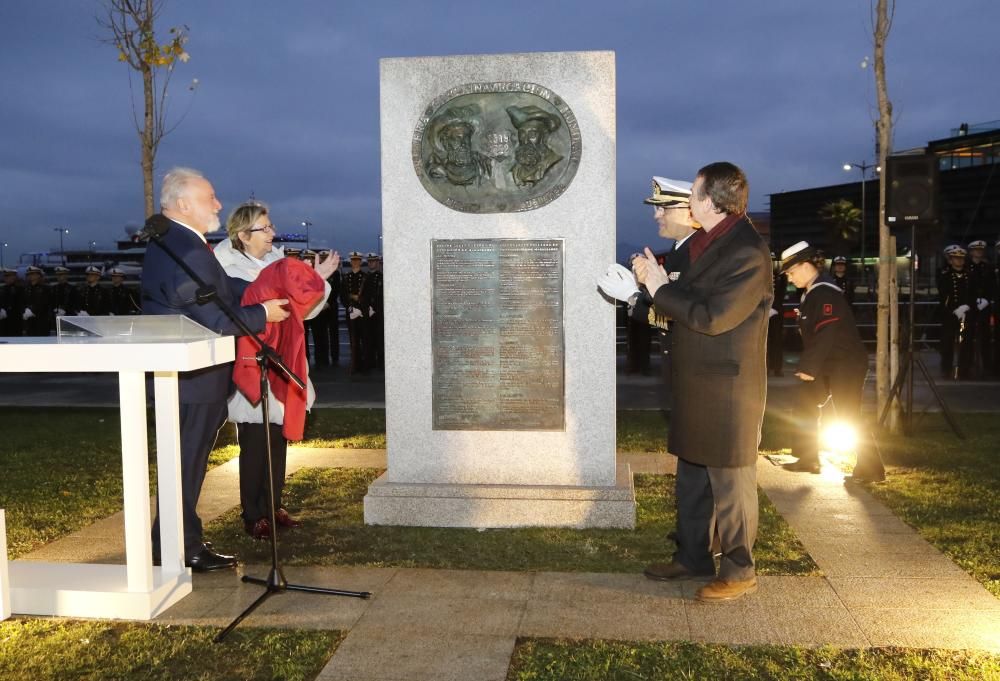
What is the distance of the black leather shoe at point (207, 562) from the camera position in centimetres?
500

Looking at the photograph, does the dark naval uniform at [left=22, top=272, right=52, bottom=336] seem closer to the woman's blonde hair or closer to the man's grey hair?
the woman's blonde hair

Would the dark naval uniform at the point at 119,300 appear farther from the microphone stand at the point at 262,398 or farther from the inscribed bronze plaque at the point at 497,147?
the microphone stand at the point at 262,398

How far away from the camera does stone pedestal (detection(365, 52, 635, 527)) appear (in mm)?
5754

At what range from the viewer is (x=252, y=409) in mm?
5691

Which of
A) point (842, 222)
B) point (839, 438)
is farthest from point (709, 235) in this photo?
point (842, 222)

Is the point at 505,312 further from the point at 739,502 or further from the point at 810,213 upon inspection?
the point at 810,213

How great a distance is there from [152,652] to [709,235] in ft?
10.4

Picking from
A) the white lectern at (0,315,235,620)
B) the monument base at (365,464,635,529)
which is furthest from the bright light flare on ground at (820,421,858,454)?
the white lectern at (0,315,235,620)

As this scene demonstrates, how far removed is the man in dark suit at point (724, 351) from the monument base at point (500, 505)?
4.33 ft

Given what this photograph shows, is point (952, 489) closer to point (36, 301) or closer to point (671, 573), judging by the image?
point (671, 573)

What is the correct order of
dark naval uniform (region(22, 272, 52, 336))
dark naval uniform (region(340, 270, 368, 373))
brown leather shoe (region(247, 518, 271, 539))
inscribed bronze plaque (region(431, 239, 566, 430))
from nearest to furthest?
1. brown leather shoe (region(247, 518, 271, 539))
2. inscribed bronze plaque (region(431, 239, 566, 430))
3. dark naval uniform (region(340, 270, 368, 373))
4. dark naval uniform (region(22, 272, 52, 336))

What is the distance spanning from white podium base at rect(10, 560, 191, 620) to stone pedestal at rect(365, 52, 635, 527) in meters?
1.78

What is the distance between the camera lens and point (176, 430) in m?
4.45

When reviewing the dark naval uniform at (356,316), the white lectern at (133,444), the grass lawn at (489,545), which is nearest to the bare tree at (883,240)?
the grass lawn at (489,545)
